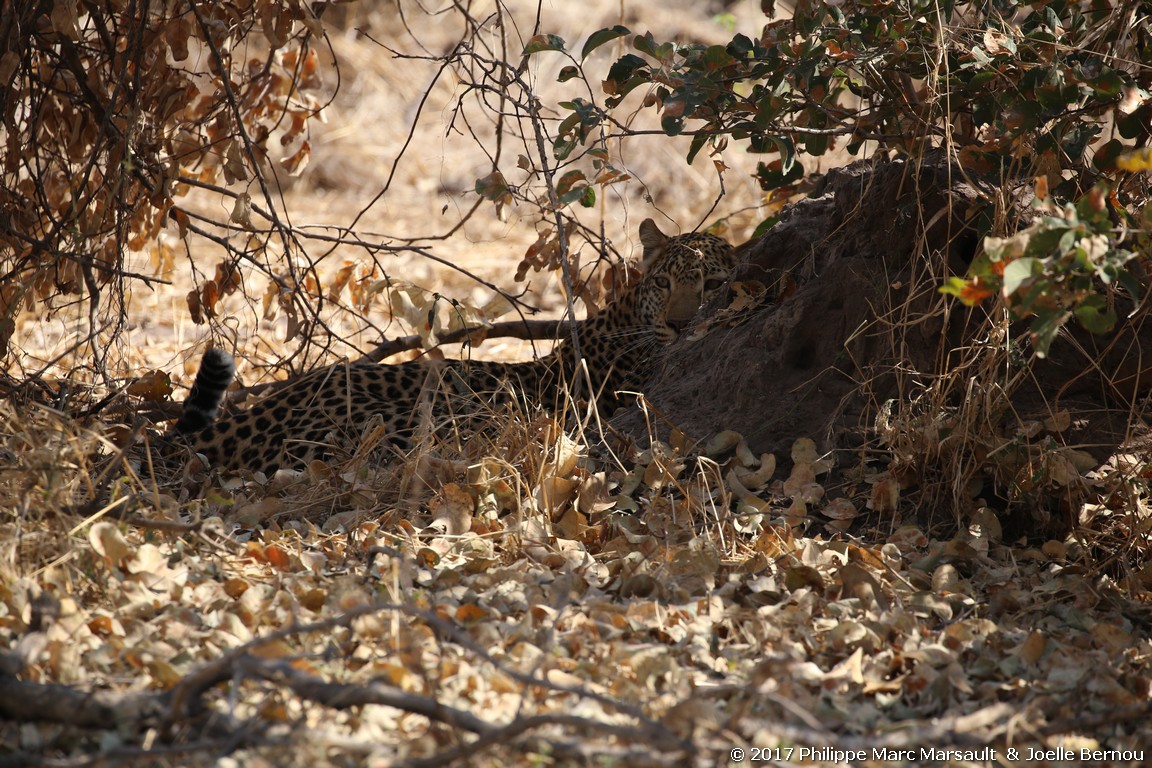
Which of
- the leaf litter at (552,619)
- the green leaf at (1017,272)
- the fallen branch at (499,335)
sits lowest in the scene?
the leaf litter at (552,619)

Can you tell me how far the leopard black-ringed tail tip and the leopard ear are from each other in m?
2.34

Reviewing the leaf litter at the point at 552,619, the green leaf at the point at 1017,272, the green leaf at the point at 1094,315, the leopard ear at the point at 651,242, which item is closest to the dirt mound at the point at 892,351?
the leaf litter at the point at 552,619

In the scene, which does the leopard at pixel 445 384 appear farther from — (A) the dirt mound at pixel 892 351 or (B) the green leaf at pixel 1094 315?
(B) the green leaf at pixel 1094 315

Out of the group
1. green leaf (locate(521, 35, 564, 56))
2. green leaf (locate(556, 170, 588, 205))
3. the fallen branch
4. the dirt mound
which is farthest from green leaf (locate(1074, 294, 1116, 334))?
the fallen branch

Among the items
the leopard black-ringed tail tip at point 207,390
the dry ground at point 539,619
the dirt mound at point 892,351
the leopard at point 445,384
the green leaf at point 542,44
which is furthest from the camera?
the leopard at point 445,384

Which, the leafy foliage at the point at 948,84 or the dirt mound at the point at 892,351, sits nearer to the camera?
the leafy foliage at the point at 948,84

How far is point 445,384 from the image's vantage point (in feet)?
14.4

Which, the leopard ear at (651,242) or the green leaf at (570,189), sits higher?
the leopard ear at (651,242)

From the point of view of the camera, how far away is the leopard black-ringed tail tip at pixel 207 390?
4285mm

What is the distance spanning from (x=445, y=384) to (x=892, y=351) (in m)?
1.64

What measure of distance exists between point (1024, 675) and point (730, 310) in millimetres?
2498

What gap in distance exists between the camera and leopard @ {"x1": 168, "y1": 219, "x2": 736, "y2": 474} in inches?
174

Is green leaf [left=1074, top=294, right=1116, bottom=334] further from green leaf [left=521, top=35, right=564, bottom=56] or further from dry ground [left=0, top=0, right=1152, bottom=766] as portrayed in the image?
green leaf [left=521, top=35, right=564, bottom=56]

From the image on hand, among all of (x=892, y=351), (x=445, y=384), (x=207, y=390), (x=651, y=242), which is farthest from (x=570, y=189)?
(x=651, y=242)
